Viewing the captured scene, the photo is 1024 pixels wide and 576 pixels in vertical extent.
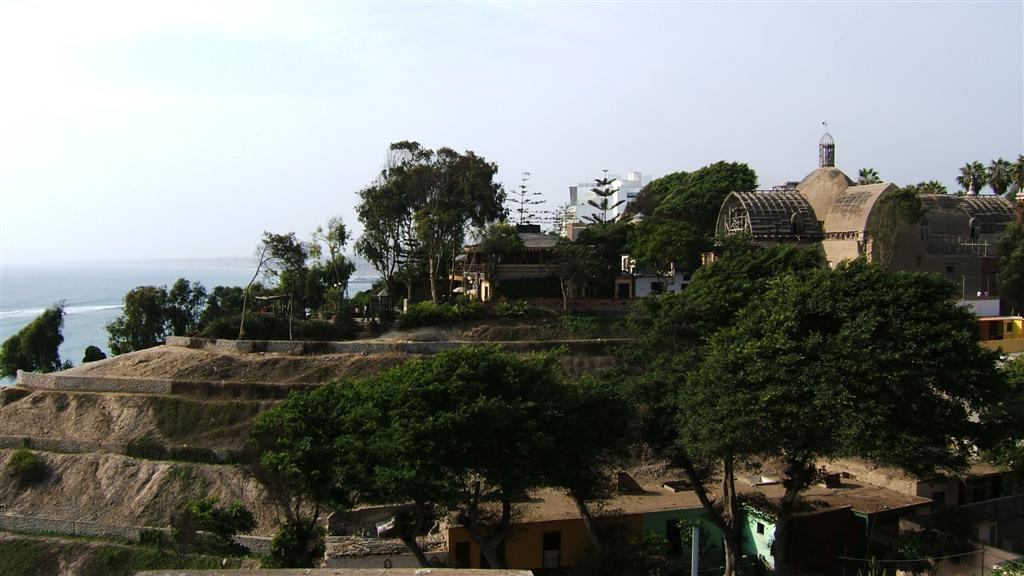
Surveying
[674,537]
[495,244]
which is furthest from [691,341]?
[495,244]

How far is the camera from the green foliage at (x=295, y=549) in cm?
2223

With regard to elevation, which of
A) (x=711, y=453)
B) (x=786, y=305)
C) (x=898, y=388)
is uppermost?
(x=786, y=305)

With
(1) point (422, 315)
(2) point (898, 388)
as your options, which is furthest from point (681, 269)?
(2) point (898, 388)

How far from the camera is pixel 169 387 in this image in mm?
35656

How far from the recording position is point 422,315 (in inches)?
1583

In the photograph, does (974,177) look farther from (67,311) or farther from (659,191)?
(67,311)

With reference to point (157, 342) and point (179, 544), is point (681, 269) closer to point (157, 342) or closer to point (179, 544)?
point (179, 544)

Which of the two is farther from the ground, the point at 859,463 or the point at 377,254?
the point at 377,254

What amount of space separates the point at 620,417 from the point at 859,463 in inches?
424

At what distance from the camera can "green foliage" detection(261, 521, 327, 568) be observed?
22.2m

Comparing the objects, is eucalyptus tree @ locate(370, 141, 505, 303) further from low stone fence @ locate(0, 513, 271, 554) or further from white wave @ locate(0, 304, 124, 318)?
white wave @ locate(0, 304, 124, 318)

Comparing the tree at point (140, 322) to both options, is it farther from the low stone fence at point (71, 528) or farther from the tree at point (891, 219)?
the tree at point (891, 219)

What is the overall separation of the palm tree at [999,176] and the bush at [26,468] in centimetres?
5969

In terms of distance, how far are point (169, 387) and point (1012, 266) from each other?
1625 inches
